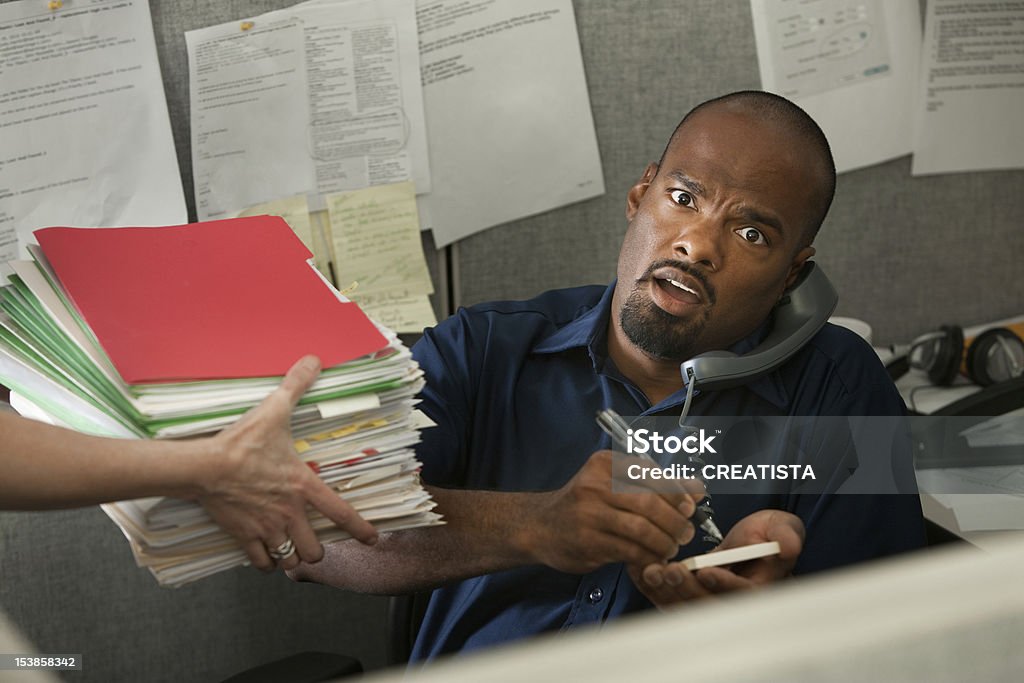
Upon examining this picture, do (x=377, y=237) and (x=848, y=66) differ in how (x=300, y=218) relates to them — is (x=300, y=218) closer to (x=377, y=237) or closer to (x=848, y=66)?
(x=377, y=237)

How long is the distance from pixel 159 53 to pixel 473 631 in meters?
0.79

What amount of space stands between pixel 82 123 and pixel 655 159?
735mm

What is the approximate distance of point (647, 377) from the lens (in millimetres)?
1002

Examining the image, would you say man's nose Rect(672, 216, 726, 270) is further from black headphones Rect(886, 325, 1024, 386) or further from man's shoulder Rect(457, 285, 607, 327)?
black headphones Rect(886, 325, 1024, 386)

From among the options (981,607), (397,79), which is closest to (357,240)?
(397,79)

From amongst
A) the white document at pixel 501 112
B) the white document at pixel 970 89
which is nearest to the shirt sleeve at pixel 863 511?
the white document at pixel 501 112

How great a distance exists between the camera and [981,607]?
0.24m

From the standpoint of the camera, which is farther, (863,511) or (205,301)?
(863,511)

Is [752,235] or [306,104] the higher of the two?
[306,104]

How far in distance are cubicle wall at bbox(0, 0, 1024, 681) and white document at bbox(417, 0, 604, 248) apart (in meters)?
0.02

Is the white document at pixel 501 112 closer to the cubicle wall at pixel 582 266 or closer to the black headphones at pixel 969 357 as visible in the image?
the cubicle wall at pixel 582 266

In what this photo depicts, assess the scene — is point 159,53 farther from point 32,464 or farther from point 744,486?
point 744,486

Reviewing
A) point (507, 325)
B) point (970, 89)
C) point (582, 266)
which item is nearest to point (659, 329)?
point (507, 325)

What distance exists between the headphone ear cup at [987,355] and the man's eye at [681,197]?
67cm
